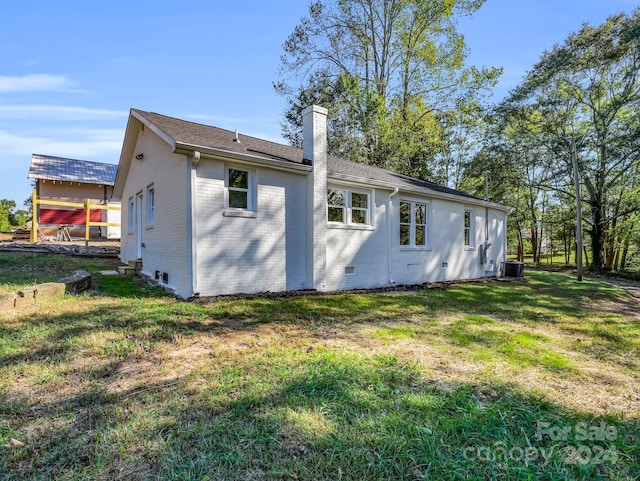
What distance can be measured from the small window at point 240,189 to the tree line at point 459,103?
12898 millimetres

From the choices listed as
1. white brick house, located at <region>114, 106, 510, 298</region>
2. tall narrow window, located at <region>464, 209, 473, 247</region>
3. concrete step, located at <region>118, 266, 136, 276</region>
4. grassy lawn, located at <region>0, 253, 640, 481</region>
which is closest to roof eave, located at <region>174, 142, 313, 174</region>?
white brick house, located at <region>114, 106, 510, 298</region>

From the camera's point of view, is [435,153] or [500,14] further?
[435,153]

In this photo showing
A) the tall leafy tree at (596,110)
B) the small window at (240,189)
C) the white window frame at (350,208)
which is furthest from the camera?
the tall leafy tree at (596,110)

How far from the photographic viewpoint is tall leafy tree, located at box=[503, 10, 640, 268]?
1714 cm

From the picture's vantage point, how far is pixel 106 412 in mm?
2715

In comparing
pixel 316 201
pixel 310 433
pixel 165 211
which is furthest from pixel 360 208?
pixel 310 433

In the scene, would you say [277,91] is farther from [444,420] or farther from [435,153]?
[444,420]

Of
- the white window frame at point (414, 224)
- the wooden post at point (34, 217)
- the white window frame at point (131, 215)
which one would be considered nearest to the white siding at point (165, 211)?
the white window frame at point (131, 215)

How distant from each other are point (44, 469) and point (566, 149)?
24.3m

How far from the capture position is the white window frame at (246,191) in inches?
301

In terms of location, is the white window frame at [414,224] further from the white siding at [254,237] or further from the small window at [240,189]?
the small window at [240,189]

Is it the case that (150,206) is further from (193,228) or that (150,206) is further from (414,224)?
(414,224)

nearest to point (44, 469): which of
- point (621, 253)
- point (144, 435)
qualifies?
point (144, 435)

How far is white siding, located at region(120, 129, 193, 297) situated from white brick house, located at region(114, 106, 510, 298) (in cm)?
3
